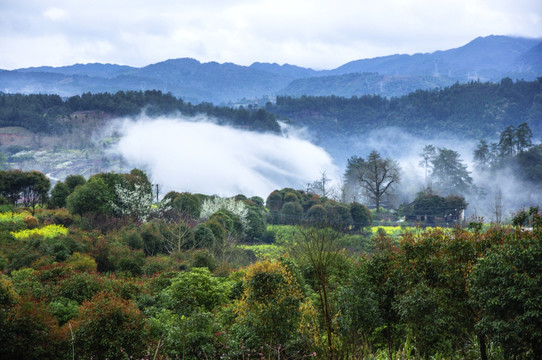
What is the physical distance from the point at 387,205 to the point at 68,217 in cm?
5230

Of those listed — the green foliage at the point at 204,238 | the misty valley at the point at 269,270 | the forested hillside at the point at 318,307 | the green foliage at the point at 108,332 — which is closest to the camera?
the forested hillside at the point at 318,307

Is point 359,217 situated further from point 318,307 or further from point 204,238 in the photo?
point 318,307

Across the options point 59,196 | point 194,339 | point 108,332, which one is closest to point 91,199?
point 59,196

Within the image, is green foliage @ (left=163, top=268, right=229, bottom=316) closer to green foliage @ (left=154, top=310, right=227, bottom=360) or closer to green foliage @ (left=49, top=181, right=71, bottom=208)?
green foliage @ (left=154, top=310, right=227, bottom=360)

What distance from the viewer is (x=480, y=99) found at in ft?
471

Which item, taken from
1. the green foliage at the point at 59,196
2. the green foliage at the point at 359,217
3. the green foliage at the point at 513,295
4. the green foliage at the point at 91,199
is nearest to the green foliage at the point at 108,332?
the green foliage at the point at 513,295

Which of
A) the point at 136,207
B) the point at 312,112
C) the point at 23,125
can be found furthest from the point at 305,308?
the point at 312,112

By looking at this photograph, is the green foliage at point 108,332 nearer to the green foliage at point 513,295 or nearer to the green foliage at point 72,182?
the green foliage at point 513,295

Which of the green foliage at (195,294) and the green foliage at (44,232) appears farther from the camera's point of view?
the green foliage at (44,232)

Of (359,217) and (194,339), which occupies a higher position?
(194,339)

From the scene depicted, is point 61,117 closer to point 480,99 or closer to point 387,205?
point 387,205

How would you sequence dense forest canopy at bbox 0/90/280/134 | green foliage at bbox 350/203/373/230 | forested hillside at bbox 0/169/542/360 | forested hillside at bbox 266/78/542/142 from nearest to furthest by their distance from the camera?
forested hillside at bbox 0/169/542/360 → green foliage at bbox 350/203/373/230 → dense forest canopy at bbox 0/90/280/134 → forested hillside at bbox 266/78/542/142

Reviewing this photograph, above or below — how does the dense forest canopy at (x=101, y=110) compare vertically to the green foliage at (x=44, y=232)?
above

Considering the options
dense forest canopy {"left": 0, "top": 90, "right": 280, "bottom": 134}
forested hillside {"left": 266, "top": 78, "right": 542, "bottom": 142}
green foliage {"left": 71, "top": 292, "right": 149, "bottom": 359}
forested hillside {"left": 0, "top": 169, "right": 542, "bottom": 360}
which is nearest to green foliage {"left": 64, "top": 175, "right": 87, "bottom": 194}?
forested hillside {"left": 0, "top": 169, "right": 542, "bottom": 360}
